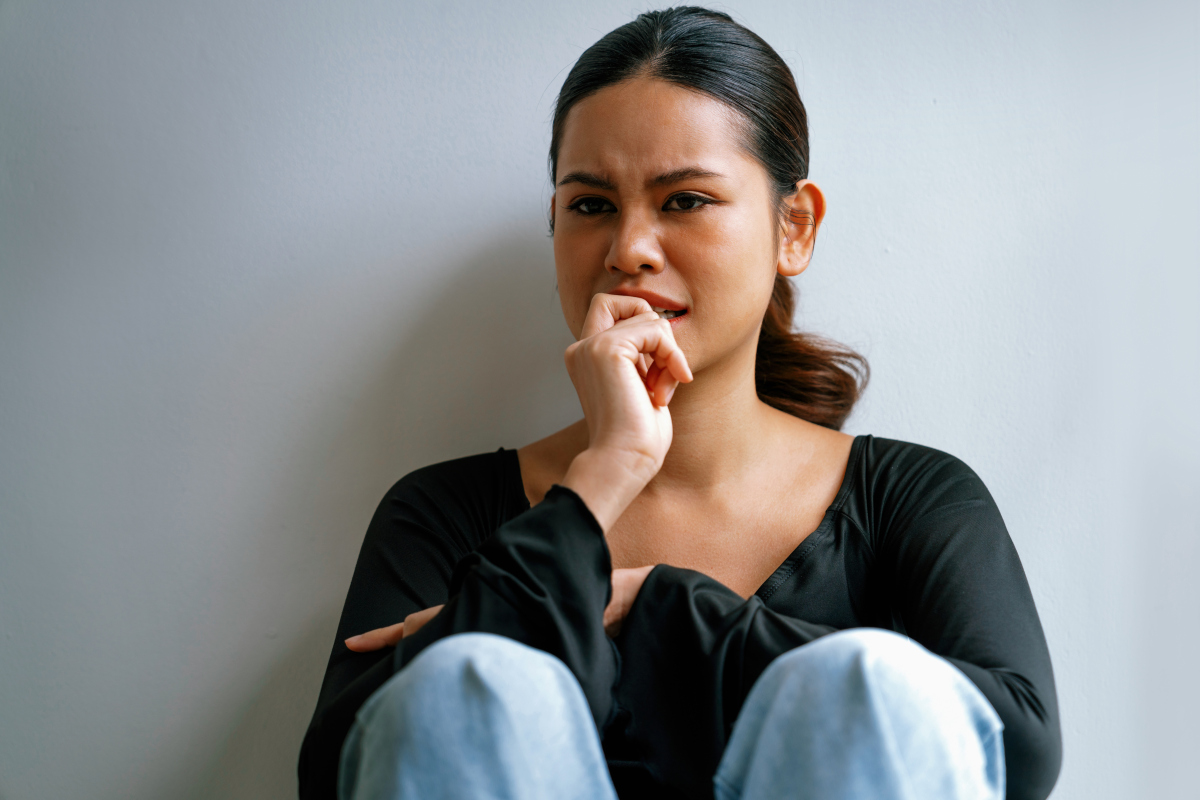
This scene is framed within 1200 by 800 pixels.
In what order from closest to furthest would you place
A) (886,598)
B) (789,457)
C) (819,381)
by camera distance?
(886,598), (789,457), (819,381)

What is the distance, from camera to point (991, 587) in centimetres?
90

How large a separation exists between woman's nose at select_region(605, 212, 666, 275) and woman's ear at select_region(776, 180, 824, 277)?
0.74ft

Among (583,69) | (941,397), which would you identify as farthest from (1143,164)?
(583,69)

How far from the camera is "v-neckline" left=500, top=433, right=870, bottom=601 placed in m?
1.00


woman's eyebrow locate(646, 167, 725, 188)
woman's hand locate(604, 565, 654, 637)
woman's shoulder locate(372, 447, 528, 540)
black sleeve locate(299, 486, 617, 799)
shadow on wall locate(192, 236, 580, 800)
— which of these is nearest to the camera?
black sleeve locate(299, 486, 617, 799)

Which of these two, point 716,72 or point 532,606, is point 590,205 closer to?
point 716,72

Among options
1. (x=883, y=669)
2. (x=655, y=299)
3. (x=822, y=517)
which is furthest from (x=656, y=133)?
(x=883, y=669)

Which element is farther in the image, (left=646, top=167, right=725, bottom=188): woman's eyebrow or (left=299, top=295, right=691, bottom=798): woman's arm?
(left=646, top=167, right=725, bottom=188): woman's eyebrow

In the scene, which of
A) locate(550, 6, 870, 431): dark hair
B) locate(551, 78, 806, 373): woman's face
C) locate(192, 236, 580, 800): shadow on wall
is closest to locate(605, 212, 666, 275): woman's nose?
locate(551, 78, 806, 373): woman's face

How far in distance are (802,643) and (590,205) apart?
631 mm

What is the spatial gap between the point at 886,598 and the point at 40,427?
1.47 metres

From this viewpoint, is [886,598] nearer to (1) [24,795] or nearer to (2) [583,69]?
(2) [583,69]

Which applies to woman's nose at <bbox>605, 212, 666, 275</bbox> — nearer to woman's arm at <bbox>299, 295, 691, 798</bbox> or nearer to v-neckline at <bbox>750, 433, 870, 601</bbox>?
woman's arm at <bbox>299, 295, 691, 798</bbox>

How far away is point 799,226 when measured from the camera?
3.70 ft
